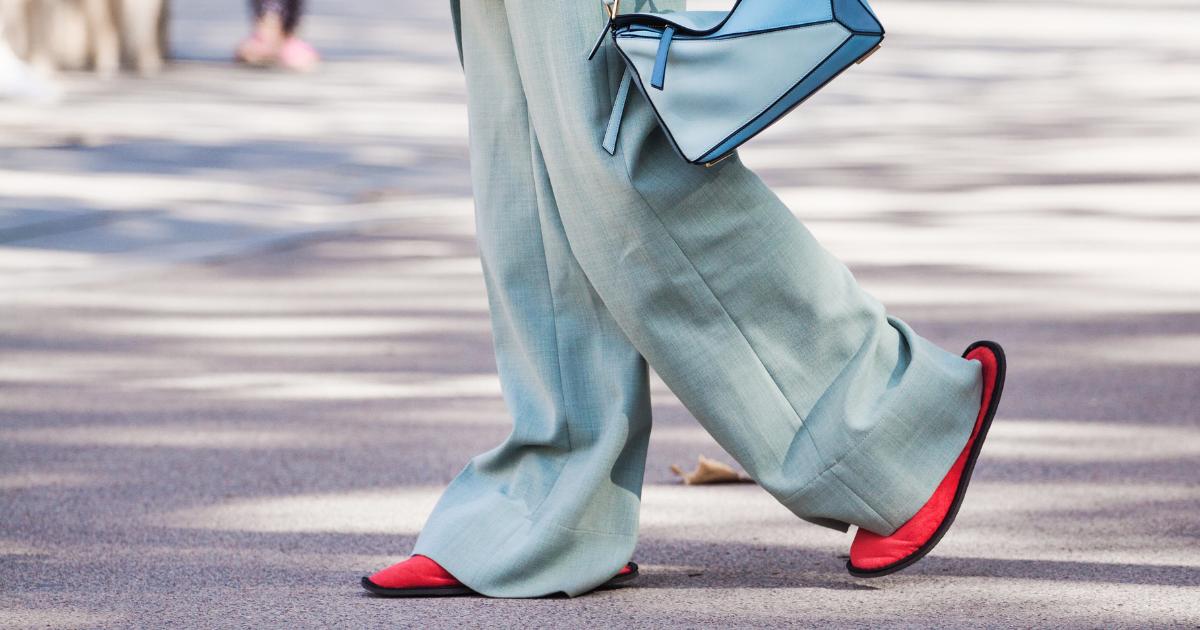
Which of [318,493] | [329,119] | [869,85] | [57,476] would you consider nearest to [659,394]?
[318,493]

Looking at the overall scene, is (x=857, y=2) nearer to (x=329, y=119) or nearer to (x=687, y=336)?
(x=687, y=336)

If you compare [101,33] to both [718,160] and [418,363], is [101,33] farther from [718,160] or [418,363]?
[718,160]

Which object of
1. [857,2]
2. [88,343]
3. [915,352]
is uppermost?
[857,2]

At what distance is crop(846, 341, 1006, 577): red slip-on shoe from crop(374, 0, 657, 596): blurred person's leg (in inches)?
14.2

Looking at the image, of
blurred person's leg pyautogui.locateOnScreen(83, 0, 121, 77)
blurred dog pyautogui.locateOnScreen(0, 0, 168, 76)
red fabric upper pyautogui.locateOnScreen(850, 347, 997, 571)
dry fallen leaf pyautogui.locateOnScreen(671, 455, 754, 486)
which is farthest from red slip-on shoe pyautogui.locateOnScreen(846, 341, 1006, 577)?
blurred person's leg pyautogui.locateOnScreen(83, 0, 121, 77)

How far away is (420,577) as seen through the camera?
2689 mm

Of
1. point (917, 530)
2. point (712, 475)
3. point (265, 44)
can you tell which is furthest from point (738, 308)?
point (265, 44)

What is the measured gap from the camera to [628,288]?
250cm

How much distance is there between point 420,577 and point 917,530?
0.76m

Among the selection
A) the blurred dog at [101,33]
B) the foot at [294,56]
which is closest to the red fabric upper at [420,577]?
the blurred dog at [101,33]

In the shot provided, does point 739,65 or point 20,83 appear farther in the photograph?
point 20,83

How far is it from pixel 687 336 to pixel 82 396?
2.25 m

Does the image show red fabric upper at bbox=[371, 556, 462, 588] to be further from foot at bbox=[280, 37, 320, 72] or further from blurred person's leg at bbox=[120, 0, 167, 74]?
foot at bbox=[280, 37, 320, 72]

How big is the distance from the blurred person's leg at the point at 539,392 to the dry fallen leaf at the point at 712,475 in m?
0.77
